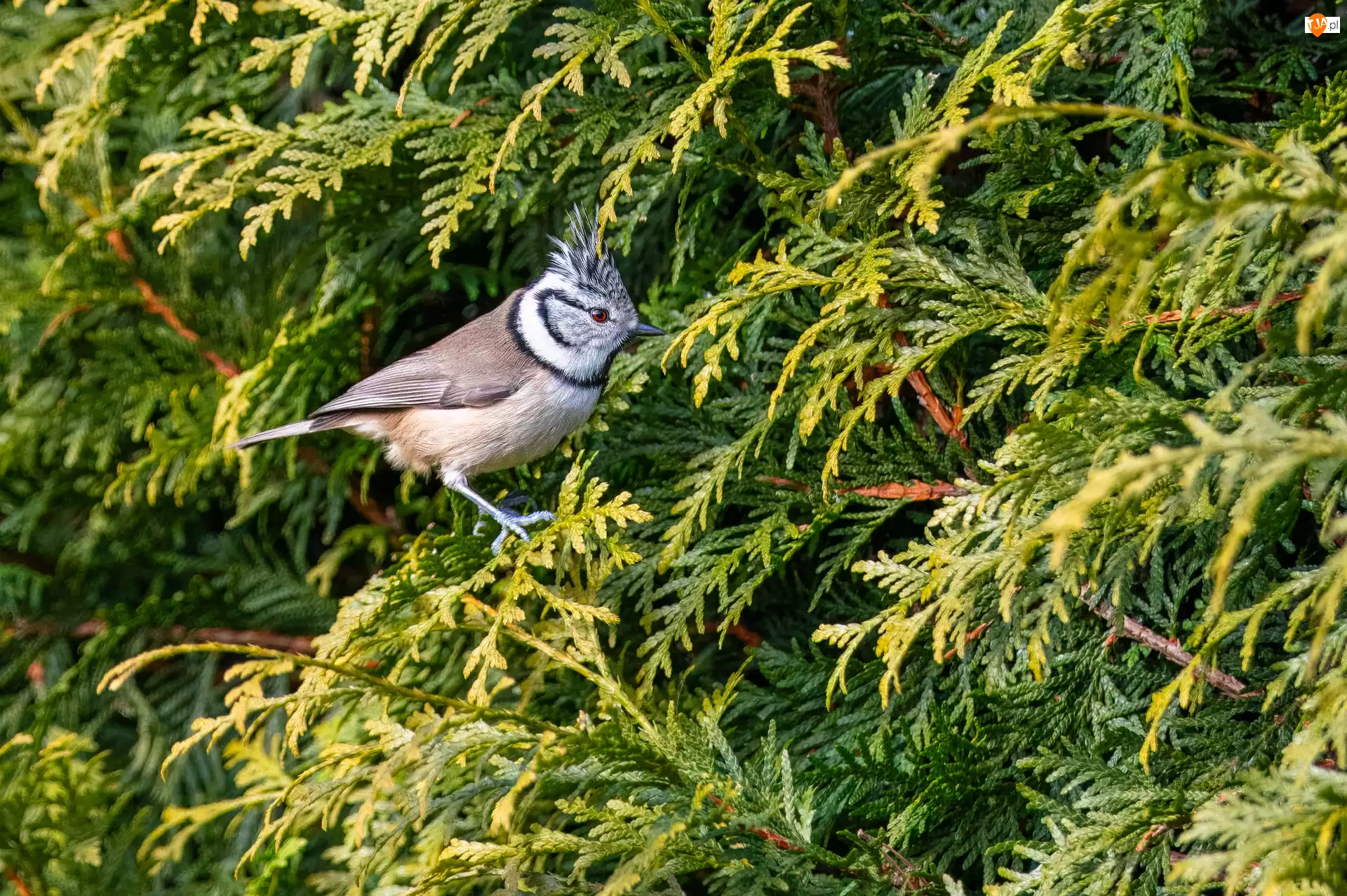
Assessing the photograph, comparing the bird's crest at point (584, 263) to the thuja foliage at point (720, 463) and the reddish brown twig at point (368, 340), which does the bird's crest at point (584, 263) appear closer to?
the thuja foliage at point (720, 463)

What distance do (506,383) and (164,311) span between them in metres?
1.15

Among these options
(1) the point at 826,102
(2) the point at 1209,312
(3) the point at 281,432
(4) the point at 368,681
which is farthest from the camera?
(3) the point at 281,432

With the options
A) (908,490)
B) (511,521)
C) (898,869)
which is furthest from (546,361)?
(898,869)

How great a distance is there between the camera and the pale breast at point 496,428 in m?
3.13

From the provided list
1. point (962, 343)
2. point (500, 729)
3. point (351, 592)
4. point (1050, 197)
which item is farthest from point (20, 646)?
point (1050, 197)

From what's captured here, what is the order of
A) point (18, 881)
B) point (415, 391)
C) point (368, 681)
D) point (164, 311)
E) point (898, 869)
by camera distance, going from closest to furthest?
point (898, 869) < point (368, 681) < point (18, 881) < point (415, 391) < point (164, 311)

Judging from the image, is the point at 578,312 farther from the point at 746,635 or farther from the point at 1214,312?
the point at 1214,312

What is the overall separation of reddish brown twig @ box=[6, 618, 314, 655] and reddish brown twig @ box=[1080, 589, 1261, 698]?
239 centimetres

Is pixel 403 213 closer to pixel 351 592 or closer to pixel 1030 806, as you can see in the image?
pixel 351 592

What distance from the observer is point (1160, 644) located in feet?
6.89

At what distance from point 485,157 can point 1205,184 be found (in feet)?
5.27

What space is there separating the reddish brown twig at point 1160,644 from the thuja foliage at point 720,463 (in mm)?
13

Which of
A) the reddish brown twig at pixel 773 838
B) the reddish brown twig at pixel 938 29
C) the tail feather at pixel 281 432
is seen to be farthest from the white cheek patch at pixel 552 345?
the reddish brown twig at pixel 773 838

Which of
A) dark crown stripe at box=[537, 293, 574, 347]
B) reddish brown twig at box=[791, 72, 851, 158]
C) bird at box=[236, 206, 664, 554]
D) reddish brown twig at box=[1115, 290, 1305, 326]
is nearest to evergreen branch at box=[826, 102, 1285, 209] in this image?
reddish brown twig at box=[1115, 290, 1305, 326]
